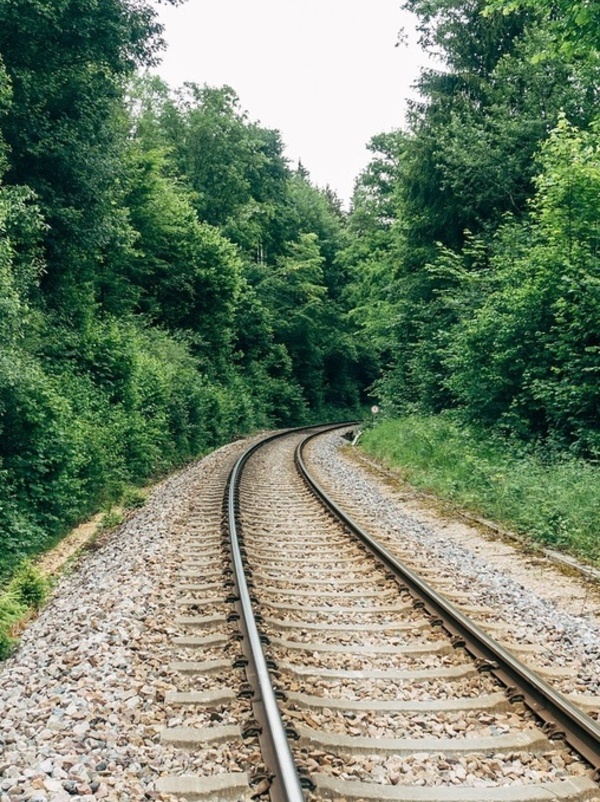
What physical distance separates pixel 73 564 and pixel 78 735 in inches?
213

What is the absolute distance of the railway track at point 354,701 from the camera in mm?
3287

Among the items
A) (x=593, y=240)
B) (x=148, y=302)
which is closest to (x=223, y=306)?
(x=148, y=302)

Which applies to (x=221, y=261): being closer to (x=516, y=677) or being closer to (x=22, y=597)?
(x=22, y=597)

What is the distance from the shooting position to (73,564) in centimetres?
874

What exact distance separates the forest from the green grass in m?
0.56

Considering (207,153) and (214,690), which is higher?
(207,153)

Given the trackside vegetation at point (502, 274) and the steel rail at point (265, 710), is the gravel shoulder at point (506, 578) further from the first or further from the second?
the steel rail at point (265, 710)

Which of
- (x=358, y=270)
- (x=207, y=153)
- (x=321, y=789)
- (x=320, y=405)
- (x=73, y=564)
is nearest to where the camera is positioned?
(x=321, y=789)

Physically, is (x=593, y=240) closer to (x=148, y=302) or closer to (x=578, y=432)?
(x=578, y=432)

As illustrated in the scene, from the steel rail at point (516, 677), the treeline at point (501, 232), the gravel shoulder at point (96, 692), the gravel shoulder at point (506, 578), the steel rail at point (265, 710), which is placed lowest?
the gravel shoulder at point (506, 578)

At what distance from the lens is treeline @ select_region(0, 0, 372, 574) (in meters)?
9.94

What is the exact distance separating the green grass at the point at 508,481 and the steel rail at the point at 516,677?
9.59 feet

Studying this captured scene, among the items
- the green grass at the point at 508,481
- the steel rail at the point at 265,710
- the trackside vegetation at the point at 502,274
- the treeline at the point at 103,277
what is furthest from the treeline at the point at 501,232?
the treeline at the point at 103,277

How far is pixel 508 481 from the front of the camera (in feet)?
34.7
